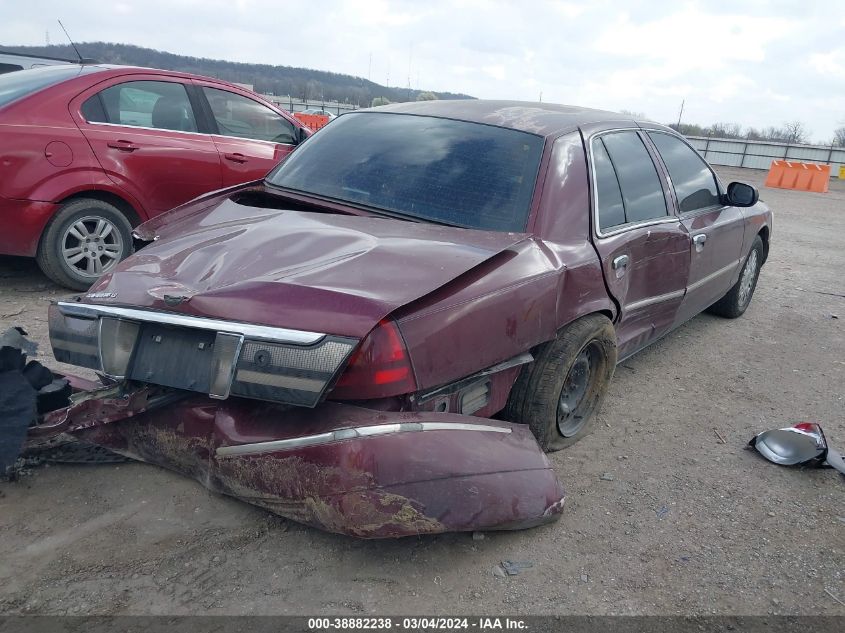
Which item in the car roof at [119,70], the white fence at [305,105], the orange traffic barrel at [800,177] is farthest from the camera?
the white fence at [305,105]

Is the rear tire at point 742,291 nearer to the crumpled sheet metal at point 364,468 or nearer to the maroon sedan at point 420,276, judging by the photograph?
the maroon sedan at point 420,276

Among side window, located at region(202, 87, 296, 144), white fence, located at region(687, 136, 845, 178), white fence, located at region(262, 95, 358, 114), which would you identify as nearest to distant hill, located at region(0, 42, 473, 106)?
white fence, located at region(262, 95, 358, 114)

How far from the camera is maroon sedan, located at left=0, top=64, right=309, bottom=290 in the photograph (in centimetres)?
454

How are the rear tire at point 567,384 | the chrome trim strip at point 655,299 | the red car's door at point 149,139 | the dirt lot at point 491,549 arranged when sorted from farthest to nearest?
the red car's door at point 149,139 < the chrome trim strip at point 655,299 < the rear tire at point 567,384 < the dirt lot at point 491,549

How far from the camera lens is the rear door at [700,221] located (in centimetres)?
412

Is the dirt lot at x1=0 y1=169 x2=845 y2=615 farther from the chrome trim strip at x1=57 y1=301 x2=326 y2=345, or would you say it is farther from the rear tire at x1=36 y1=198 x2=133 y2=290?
the rear tire at x1=36 y1=198 x2=133 y2=290

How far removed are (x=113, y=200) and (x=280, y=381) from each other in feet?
11.8

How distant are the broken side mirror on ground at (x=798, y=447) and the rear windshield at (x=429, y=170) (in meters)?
1.74

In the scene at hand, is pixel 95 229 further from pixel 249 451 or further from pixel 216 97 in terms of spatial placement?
pixel 249 451

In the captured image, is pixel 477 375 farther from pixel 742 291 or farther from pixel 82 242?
pixel 742 291

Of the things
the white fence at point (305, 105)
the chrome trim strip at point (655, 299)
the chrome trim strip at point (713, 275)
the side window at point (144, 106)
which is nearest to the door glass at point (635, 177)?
the chrome trim strip at point (655, 299)

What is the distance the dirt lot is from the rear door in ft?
3.66

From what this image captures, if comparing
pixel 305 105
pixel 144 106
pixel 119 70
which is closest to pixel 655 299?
pixel 144 106

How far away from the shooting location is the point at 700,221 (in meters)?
4.25
